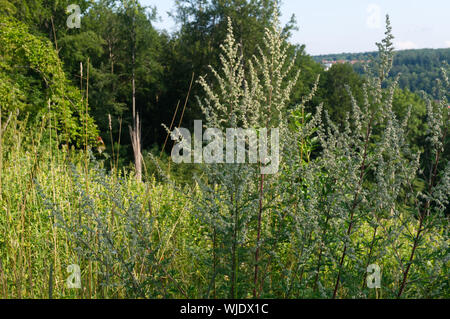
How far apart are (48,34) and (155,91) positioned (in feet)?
28.9

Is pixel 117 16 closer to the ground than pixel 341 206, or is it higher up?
higher up

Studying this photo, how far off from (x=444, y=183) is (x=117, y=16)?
31.8 metres

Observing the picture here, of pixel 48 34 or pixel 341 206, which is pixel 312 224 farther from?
pixel 48 34

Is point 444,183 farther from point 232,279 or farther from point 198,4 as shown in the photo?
point 198,4

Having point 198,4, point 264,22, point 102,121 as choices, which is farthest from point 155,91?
point 264,22

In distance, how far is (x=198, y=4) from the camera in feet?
85.3

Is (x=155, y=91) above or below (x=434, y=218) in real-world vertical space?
above

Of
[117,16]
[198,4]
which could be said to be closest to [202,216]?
[198,4]

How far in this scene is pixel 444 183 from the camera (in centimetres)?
205
